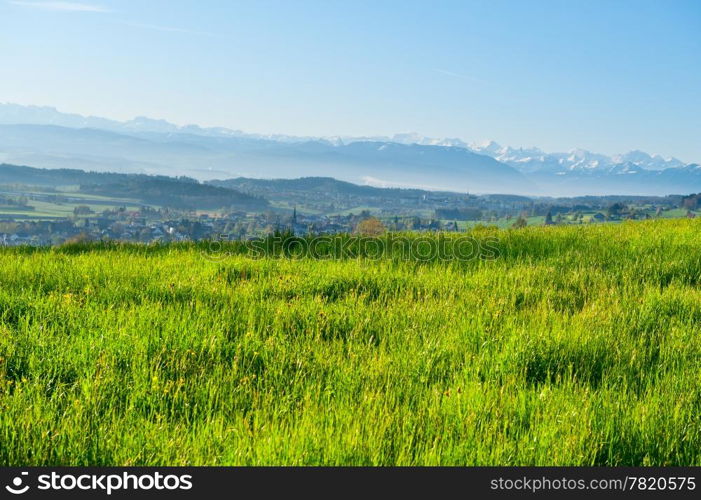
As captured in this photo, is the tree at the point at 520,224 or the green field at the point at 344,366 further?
the tree at the point at 520,224

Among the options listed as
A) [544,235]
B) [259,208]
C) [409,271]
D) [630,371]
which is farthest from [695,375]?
[259,208]

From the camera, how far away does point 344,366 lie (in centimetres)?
549

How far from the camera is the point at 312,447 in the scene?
12.9 feet

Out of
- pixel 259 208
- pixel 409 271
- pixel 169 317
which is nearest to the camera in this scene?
pixel 169 317

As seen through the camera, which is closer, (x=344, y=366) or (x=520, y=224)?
(x=344, y=366)

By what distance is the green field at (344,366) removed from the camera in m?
4.05

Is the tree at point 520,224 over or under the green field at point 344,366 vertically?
over

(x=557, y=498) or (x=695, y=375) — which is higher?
(x=695, y=375)

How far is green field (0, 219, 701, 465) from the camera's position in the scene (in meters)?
4.05

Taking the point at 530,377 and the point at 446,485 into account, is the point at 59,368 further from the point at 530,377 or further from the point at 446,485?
the point at 530,377

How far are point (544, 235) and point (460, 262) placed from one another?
4.06 meters

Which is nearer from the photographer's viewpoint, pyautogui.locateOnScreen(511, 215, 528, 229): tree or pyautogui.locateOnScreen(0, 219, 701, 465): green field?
pyautogui.locateOnScreen(0, 219, 701, 465): green field

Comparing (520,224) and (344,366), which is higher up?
(520,224)

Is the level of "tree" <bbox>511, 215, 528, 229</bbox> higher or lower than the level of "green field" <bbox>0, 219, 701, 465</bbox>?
higher
